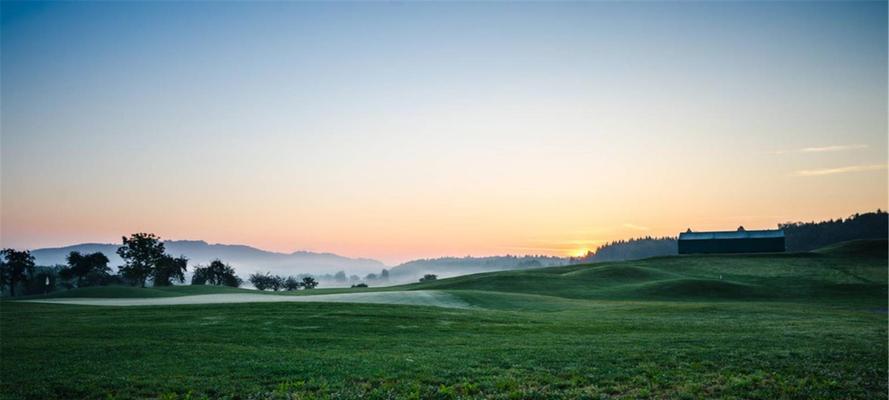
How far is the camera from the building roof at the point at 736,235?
129 meters

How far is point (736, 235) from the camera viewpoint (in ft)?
435

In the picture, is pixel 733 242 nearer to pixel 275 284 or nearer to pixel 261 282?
pixel 275 284

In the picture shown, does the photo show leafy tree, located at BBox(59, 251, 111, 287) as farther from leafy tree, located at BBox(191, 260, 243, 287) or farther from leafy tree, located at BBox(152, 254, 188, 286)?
leafy tree, located at BBox(191, 260, 243, 287)

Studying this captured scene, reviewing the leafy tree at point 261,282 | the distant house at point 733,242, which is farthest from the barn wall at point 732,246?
the leafy tree at point 261,282

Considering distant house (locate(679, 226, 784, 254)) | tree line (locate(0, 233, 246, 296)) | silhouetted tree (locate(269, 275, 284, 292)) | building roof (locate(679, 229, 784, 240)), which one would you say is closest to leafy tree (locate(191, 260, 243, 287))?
tree line (locate(0, 233, 246, 296))

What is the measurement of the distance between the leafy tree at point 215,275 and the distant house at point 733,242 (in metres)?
121

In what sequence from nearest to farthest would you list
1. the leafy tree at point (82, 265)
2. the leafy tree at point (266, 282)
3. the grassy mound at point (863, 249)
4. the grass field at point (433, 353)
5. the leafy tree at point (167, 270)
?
the grass field at point (433, 353) < the grassy mound at point (863, 249) < the leafy tree at point (167, 270) < the leafy tree at point (82, 265) < the leafy tree at point (266, 282)

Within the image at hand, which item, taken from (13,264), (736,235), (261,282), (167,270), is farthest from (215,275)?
(736,235)

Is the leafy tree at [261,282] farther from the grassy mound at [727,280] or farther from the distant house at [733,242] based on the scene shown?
the distant house at [733,242]

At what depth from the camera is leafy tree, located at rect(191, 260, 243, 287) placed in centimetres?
13438

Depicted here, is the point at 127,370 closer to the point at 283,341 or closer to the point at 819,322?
the point at 283,341

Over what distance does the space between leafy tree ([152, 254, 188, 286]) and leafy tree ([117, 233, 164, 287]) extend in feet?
3.33

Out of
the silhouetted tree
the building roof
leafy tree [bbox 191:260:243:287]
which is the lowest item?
the silhouetted tree

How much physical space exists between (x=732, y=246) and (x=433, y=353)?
130067 millimetres
